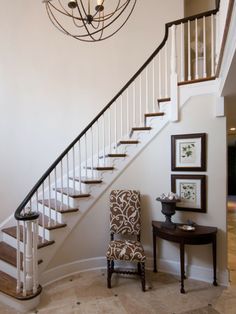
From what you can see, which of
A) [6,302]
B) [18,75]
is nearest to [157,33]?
[18,75]

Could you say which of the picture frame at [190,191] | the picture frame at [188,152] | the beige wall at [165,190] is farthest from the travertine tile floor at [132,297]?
the picture frame at [188,152]

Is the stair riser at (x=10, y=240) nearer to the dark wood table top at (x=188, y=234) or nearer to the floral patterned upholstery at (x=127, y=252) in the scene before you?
the floral patterned upholstery at (x=127, y=252)

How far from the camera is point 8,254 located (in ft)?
9.92

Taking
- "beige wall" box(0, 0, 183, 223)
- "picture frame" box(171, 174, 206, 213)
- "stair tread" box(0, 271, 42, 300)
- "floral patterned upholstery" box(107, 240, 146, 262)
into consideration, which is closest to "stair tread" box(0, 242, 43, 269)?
"stair tread" box(0, 271, 42, 300)

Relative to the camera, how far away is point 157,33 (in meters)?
4.47

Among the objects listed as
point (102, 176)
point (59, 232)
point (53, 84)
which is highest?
point (53, 84)

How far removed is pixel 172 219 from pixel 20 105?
9.76 feet

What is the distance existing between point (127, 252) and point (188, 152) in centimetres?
148

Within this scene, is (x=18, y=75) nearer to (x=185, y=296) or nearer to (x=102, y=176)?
(x=102, y=176)

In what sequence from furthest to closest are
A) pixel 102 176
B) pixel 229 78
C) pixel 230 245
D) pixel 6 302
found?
pixel 230 245 → pixel 102 176 → pixel 6 302 → pixel 229 78

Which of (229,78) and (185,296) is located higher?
(229,78)

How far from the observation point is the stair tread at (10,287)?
2463 millimetres

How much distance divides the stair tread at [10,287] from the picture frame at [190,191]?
2.01 metres

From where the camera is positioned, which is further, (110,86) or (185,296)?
(110,86)
